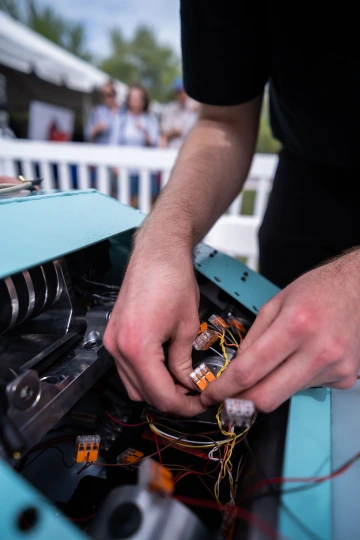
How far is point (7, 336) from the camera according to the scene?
23.2 inches

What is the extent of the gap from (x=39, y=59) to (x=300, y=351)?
15.6ft

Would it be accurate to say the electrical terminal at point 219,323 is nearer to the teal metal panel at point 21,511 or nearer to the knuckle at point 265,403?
the knuckle at point 265,403

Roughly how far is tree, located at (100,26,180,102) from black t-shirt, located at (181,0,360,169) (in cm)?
1806

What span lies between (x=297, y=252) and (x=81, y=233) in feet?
1.97

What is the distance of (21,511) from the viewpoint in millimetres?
300

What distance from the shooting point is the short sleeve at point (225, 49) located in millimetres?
727

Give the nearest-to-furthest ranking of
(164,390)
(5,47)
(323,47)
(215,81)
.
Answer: (164,390), (323,47), (215,81), (5,47)

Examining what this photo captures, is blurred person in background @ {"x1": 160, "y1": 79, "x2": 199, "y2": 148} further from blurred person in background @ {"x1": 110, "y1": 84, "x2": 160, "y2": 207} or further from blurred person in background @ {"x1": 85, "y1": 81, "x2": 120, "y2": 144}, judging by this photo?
blurred person in background @ {"x1": 85, "y1": 81, "x2": 120, "y2": 144}

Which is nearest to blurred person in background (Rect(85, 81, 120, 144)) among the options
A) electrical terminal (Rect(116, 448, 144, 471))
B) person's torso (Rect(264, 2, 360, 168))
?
person's torso (Rect(264, 2, 360, 168))

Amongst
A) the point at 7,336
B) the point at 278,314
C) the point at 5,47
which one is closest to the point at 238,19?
the point at 278,314

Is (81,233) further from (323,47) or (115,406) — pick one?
(323,47)

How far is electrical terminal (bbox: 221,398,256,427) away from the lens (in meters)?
0.38

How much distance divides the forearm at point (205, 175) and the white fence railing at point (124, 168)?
3.13 feet

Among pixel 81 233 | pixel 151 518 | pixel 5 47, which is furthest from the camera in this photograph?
pixel 5 47
